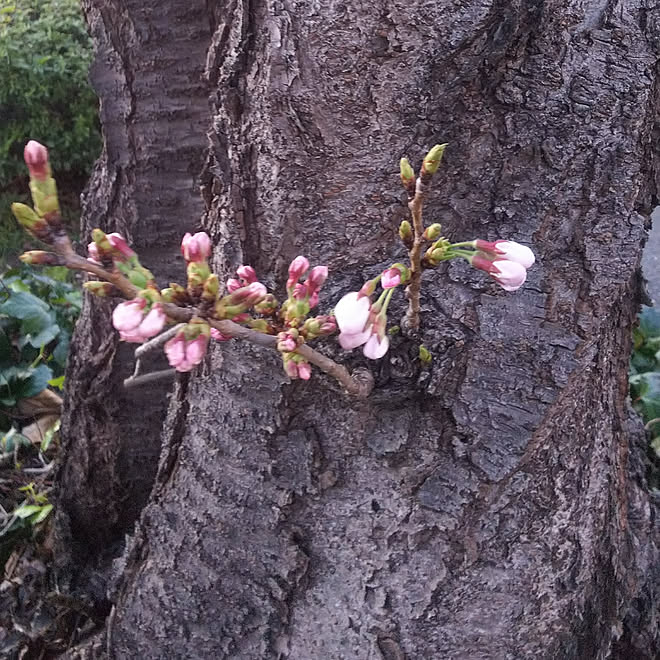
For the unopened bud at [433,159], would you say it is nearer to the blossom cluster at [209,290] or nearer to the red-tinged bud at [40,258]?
the blossom cluster at [209,290]

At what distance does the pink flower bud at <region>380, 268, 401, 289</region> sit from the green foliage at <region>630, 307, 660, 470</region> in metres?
1.28

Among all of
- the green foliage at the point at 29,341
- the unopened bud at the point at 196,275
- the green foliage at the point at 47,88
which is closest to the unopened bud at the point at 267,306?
the unopened bud at the point at 196,275

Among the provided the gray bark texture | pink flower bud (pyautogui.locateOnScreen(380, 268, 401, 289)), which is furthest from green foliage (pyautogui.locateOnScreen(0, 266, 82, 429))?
pink flower bud (pyautogui.locateOnScreen(380, 268, 401, 289))

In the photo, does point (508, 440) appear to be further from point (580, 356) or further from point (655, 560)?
point (655, 560)

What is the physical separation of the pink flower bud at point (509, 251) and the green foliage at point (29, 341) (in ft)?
4.67

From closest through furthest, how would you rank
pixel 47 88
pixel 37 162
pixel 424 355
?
1. pixel 37 162
2. pixel 424 355
3. pixel 47 88

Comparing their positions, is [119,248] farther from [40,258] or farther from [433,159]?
[433,159]

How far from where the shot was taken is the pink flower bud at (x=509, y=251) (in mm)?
556

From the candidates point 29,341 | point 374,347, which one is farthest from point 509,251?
point 29,341

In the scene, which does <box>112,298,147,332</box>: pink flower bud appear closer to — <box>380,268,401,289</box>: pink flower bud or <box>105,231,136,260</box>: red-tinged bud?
<box>105,231,136,260</box>: red-tinged bud

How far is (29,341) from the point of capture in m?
1.81

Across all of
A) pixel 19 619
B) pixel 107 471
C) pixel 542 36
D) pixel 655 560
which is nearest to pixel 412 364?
pixel 542 36

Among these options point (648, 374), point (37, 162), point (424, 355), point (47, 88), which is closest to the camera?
point (37, 162)

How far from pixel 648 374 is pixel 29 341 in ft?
5.25
